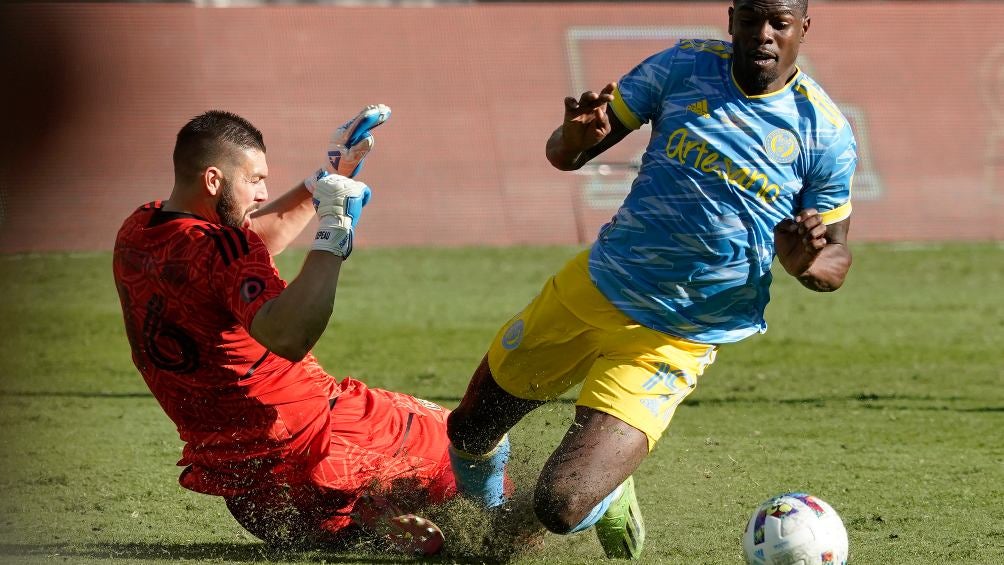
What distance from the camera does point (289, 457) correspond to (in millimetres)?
5027

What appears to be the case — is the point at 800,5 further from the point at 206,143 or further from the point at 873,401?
the point at 873,401

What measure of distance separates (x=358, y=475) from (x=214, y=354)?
85 centimetres

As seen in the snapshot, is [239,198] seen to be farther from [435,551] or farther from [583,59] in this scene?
[583,59]

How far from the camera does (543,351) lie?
16.8 feet

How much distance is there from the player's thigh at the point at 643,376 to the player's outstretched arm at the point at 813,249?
0.54 metres

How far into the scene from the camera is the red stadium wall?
1616 cm

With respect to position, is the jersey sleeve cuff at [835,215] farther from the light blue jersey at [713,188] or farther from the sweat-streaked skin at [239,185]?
the sweat-streaked skin at [239,185]

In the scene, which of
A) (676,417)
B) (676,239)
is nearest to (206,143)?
(676,239)

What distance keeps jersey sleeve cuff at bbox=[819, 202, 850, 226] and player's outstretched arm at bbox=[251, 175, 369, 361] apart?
1.75 metres

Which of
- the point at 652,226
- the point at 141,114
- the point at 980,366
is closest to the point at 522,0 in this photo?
the point at 141,114

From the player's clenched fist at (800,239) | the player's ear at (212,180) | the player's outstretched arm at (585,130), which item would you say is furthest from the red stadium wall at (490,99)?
the player's clenched fist at (800,239)

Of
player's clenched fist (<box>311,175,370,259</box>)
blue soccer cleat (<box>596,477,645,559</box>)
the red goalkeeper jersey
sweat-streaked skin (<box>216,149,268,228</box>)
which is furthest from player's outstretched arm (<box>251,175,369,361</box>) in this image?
blue soccer cleat (<box>596,477,645,559</box>)

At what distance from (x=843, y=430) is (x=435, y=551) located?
310 centimetres

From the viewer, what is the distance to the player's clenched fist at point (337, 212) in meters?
4.41
